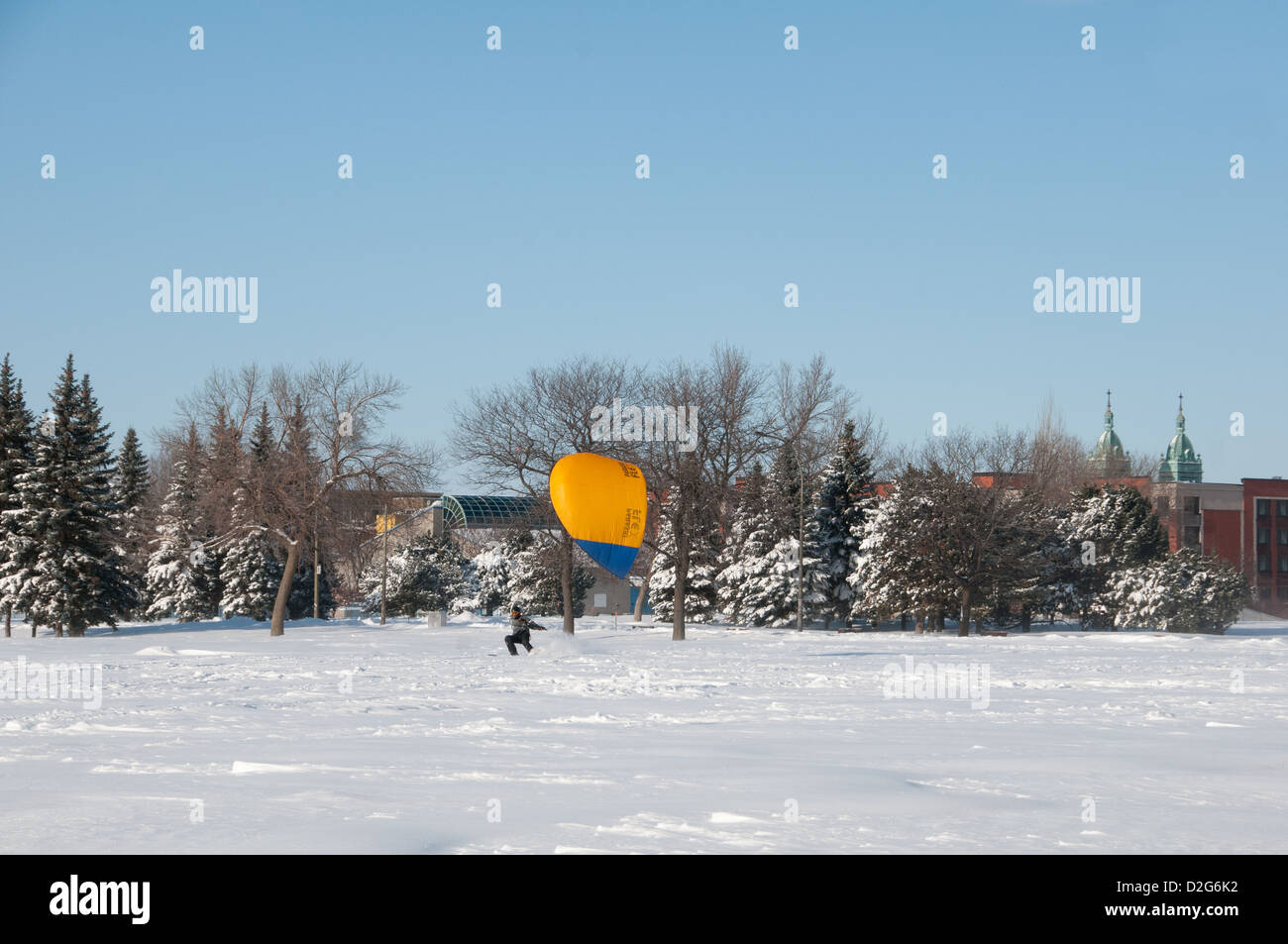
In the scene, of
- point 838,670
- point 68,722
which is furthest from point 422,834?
point 838,670

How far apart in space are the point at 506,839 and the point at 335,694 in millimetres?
12147

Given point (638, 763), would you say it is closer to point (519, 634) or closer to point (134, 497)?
point (519, 634)

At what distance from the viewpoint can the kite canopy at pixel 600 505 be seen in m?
35.1

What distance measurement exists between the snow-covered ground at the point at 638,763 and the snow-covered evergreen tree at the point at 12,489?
88.0ft

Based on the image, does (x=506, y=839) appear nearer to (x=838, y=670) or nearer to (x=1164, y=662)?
(x=838, y=670)

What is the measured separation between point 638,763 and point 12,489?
1834 inches

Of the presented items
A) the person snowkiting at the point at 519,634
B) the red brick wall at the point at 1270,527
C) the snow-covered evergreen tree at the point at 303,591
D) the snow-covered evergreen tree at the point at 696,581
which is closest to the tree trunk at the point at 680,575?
the person snowkiting at the point at 519,634

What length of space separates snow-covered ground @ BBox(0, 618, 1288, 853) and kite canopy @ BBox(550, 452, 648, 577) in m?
9.50

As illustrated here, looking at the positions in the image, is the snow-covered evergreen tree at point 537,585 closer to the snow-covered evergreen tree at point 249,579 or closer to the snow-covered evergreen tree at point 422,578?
the snow-covered evergreen tree at point 422,578

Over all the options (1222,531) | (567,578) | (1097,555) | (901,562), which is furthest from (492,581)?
(1222,531)

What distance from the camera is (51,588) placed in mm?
48656

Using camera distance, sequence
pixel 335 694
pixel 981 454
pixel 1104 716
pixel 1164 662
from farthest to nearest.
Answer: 1. pixel 981 454
2. pixel 1164 662
3. pixel 335 694
4. pixel 1104 716

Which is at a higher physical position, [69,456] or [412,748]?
[69,456]

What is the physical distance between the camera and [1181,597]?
56219mm
